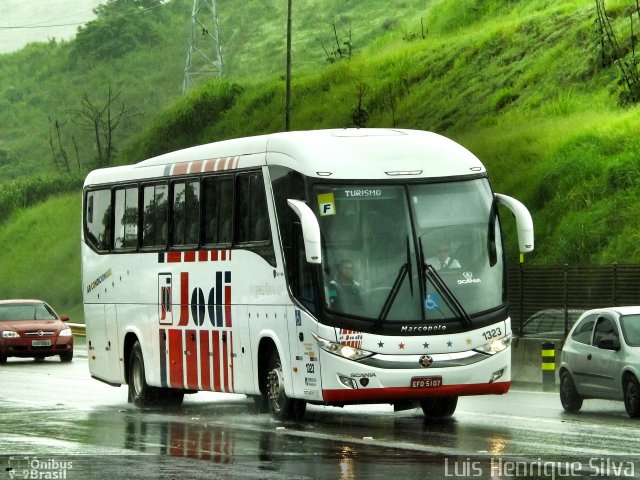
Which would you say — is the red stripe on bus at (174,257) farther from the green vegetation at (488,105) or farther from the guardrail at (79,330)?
the guardrail at (79,330)

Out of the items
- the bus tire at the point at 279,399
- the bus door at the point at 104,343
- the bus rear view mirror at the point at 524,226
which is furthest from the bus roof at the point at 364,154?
the bus door at the point at 104,343

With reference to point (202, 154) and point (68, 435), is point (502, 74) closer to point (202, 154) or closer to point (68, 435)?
point (202, 154)

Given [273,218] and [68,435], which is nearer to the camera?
[68,435]

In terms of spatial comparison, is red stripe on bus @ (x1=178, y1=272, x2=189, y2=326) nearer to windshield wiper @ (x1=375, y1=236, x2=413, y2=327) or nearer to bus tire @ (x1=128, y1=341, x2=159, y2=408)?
bus tire @ (x1=128, y1=341, x2=159, y2=408)

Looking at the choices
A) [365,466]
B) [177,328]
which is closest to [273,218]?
[177,328]

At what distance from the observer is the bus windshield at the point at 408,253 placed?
1739cm

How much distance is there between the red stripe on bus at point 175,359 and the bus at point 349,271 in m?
0.53

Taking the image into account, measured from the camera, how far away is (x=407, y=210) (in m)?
17.8

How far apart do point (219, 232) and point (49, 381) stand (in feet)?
31.4

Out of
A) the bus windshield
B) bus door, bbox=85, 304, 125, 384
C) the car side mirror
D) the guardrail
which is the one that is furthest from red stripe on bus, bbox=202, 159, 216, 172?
the guardrail

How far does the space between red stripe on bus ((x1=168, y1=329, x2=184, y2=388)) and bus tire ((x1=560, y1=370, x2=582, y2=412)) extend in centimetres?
509

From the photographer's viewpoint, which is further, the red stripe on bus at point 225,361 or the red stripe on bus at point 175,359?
the red stripe on bus at point 175,359

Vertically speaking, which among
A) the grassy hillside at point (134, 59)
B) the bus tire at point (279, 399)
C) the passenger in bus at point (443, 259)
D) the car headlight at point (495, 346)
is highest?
the grassy hillside at point (134, 59)

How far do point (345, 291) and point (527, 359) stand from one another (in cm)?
1098
